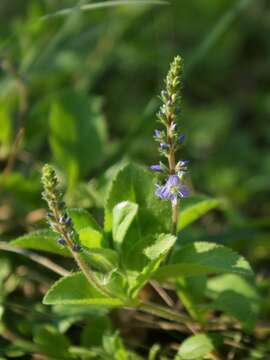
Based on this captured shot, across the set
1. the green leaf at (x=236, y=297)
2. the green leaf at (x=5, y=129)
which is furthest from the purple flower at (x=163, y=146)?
the green leaf at (x=5, y=129)

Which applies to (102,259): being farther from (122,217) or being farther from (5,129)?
(5,129)

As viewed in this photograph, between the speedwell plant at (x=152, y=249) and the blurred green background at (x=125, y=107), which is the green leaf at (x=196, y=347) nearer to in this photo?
the speedwell plant at (x=152, y=249)

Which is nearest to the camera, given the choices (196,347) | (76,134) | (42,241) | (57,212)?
(57,212)

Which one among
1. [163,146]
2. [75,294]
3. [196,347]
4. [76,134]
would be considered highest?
[76,134]

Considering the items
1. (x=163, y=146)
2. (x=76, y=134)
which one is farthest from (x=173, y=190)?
(x=76, y=134)

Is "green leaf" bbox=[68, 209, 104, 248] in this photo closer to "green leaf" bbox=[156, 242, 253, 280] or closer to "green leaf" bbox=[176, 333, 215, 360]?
"green leaf" bbox=[156, 242, 253, 280]

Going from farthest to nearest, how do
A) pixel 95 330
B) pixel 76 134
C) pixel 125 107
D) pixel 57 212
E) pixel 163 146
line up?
pixel 125 107 < pixel 76 134 < pixel 95 330 < pixel 163 146 < pixel 57 212

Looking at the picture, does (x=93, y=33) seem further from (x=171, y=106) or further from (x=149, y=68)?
(x=171, y=106)
